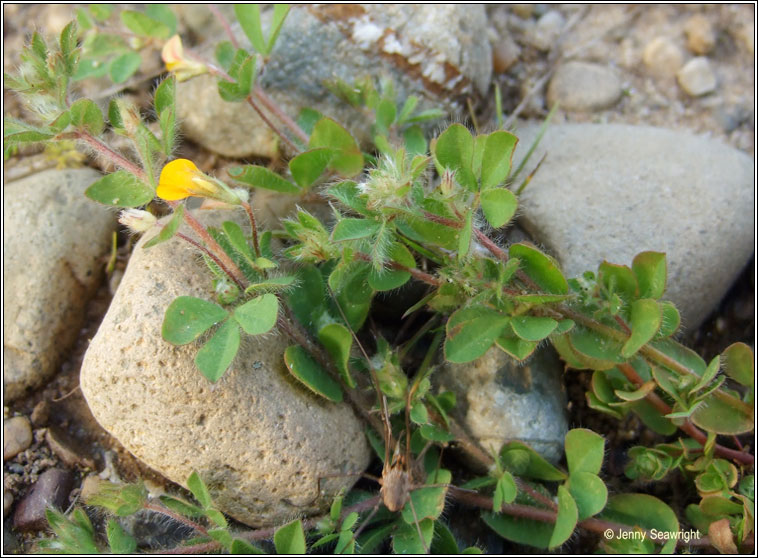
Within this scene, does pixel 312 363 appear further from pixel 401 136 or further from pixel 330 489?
pixel 401 136

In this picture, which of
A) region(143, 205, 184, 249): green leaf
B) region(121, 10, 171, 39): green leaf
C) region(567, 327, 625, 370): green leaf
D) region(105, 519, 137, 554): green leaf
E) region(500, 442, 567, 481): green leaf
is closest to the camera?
region(143, 205, 184, 249): green leaf

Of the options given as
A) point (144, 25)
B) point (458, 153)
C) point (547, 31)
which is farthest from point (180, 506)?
point (547, 31)

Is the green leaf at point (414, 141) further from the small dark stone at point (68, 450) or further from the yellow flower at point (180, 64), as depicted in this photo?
the small dark stone at point (68, 450)

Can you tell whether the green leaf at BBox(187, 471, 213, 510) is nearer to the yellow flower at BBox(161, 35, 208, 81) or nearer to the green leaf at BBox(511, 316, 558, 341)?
the green leaf at BBox(511, 316, 558, 341)

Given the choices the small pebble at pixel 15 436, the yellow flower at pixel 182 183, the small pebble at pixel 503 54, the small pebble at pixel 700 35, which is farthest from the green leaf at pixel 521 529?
the small pebble at pixel 700 35

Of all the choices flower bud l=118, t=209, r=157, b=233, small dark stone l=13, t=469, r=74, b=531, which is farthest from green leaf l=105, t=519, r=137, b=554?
flower bud l=118, t=209, r=157, b=233

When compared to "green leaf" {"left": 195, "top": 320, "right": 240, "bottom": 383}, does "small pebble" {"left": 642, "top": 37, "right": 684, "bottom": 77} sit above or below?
above

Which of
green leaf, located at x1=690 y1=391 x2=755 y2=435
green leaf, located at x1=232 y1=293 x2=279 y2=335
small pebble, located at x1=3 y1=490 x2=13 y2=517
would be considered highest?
green leaf, located at x1=232 y1=293 x2=279 y2=335

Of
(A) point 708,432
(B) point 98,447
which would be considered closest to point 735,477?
(A) point 708,432
